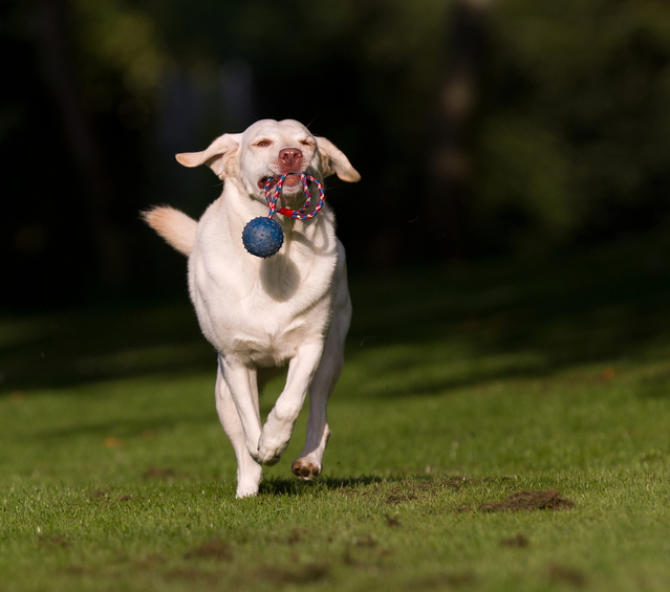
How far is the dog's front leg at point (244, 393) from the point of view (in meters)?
7.09

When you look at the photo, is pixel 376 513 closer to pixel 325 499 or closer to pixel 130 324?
pixel 325 499

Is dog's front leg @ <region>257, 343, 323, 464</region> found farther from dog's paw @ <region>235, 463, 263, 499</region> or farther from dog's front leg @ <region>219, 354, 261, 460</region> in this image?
dog's paw @ <region>235, 463, 263, 499</region>

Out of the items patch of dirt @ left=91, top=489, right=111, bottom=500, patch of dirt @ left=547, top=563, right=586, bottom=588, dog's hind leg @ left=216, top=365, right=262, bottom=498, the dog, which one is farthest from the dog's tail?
patch of dirt @ left=547, top=563, right=586, bottom=588

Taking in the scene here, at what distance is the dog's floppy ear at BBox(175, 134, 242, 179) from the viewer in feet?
23.8

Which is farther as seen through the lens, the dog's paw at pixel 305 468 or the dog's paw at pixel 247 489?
the dog's paw at pixel 247 489

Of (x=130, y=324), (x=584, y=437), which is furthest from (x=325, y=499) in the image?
(x=130, y=324)

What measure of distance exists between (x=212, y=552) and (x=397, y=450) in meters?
6.21

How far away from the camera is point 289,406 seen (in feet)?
22.3

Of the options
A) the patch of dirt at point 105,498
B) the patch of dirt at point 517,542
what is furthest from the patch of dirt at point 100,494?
the patch of dirt at point 517,542

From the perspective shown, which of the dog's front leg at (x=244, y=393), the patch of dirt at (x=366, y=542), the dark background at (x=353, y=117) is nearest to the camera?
the patch of dirt at (x=366, y=542)

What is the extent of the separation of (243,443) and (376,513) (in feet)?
4.89

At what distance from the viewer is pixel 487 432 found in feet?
39.1

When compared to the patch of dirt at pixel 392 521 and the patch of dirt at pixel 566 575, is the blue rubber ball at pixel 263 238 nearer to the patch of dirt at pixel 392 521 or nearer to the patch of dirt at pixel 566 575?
the patch of dirt at pixel 392 521

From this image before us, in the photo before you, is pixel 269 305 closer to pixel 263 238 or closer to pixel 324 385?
pixel 263 238
